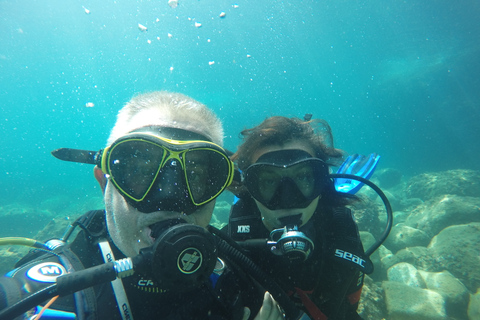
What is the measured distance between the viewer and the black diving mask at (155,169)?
154 centimetres

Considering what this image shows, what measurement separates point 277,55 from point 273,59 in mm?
1004

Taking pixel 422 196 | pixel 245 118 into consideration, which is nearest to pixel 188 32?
pixel 245 118

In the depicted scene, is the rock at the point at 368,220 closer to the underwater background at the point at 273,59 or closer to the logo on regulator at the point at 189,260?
the underwater background at the point at 273,59

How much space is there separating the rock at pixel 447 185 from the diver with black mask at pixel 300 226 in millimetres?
16391

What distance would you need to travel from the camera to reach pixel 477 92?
28.8 meters

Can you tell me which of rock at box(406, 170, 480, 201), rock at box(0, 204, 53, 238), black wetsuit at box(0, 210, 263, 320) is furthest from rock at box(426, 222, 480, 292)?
rock at box(0, 204, 53, 238)

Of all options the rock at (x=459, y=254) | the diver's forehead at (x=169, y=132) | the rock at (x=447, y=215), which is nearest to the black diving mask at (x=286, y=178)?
the diver's forehead at (x=169, y=132)

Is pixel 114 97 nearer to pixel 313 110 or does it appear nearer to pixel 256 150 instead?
pixel 313 110

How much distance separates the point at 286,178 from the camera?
9.02ft

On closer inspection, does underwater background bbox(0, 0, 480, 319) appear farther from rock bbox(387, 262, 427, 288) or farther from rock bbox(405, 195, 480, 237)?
rock bbox(387, 262, 427, 288)

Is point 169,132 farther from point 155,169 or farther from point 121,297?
point 121,297

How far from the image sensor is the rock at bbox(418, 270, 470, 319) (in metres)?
5.57

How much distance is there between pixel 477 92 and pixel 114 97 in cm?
8346

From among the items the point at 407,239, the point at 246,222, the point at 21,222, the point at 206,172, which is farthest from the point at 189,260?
the point at 21,222
